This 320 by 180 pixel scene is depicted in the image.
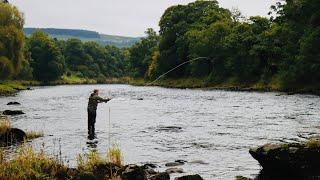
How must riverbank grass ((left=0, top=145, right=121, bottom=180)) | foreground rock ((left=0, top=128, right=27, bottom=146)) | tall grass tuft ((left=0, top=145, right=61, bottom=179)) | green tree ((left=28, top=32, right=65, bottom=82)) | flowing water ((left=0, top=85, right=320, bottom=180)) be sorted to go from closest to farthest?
tall grass tuft ((left=0, top=145, right=61, bottom=179)), riverbank grass ((left=0, top=145, right=121, bottom=180)), flowing water ((left=0, top=85, right=320, bottom=180)), foreground rock ((left=0, top=128, right=27, bottom=146)), green tree ((left=28, top=32, right=65, bottom=82))

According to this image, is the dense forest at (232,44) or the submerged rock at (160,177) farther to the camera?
the dense forest at (232,44)

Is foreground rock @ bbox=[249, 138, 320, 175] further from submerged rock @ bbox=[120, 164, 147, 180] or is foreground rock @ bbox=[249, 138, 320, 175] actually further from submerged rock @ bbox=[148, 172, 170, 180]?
submerged rock @ bbox=[120, 164, 147, 180]

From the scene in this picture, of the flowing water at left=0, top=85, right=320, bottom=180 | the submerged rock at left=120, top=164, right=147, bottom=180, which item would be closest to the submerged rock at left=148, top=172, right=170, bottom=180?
the submerged rock at left=120, top=164, right=147, bottom=180

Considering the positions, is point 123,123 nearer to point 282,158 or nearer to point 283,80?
point 282,158

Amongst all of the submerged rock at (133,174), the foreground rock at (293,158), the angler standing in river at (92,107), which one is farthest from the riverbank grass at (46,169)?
the angler standing in river at (92,107)

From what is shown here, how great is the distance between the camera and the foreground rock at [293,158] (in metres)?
16.2

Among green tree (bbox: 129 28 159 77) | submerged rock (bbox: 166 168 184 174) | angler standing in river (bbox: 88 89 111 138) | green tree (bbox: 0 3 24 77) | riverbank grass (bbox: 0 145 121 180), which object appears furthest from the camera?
green tree (bbox: 129 28 159 77)

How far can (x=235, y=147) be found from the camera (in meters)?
23.8

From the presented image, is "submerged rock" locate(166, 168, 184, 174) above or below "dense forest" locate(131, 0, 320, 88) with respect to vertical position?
below

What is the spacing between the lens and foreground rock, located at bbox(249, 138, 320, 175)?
16.2 meters

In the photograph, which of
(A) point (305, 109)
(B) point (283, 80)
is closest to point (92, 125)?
(A) point (305, 109)

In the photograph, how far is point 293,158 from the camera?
16.3 metres

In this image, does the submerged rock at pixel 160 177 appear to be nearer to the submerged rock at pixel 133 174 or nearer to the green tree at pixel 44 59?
the submerged rock at pixel 133 174

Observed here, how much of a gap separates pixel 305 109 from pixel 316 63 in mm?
28105
